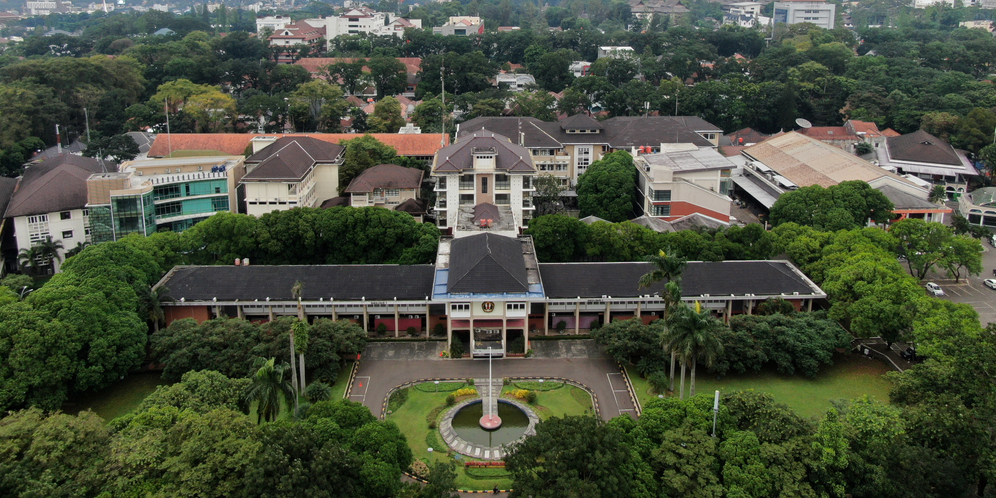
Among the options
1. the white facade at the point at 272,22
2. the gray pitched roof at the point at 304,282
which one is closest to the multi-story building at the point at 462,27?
the white facade at the point at 272,22

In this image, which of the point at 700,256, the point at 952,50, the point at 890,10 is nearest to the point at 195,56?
the point at 700,256

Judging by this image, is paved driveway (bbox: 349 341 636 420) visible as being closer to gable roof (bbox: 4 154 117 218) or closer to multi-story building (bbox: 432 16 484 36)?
gable roof (bbox: 4 154 117 218)

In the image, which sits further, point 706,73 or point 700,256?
point 706,73

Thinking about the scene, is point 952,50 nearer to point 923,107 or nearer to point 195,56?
point 923,107

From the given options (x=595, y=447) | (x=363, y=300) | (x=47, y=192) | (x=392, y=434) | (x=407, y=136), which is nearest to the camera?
(x=595, y=447)

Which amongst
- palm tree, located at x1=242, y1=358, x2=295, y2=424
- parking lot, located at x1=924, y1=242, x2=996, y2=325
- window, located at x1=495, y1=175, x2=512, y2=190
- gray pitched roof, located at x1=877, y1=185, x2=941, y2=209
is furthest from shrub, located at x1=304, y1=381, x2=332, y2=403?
gray pitched roof, located at x1=877, y1=185, x2=941, y2=209

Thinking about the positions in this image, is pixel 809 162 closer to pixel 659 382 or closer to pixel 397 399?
pixel 659 382
